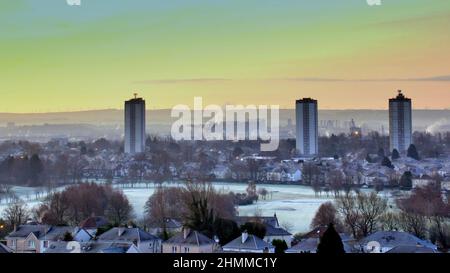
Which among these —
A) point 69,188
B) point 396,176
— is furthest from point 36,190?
point 396,176

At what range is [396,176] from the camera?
11266 mm

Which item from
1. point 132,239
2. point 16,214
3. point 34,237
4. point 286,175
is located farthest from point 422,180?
point 34,237

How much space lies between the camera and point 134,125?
6.31 metres

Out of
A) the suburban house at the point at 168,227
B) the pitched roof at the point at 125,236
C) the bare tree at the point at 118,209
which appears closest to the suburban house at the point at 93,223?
the bare tree at the point at 118,209

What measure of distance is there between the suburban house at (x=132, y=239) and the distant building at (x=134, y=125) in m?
1.04

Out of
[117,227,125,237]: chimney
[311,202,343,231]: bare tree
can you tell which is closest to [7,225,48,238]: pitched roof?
[117,227,125,237]: chimney

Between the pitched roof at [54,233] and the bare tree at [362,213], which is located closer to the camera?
the pitched roof at [54,233]

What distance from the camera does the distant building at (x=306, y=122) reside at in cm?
620

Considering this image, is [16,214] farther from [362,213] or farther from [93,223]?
[362,213]

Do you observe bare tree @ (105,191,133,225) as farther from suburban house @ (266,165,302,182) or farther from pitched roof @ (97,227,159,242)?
suburban house @ (266,165,302,182)

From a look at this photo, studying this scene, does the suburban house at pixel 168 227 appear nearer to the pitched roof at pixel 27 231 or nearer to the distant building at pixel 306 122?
the pitched roof at pixel 27 231

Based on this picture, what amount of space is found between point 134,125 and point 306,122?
251 cm
